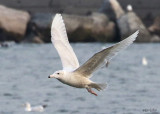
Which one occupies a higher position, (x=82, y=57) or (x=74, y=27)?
(x=74, y=27)

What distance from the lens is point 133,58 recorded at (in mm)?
34375

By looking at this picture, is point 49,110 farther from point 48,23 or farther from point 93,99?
point 48,23

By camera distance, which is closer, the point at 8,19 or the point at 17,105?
the point at 17,105

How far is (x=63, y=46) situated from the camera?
14.1m

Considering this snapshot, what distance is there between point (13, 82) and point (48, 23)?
15820mm

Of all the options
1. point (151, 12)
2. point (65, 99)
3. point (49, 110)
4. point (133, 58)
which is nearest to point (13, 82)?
point (65, 99)

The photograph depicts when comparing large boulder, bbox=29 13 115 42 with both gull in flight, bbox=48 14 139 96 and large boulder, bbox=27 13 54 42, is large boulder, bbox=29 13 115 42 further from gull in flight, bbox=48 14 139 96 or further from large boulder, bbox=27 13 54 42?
gull in flight, bbox=48 14 139 96

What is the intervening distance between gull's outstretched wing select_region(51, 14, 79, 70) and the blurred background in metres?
0.36

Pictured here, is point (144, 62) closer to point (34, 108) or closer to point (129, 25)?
point (129, 25)

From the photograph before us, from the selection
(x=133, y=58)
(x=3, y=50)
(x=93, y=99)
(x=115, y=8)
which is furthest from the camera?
(x=115, y=8)

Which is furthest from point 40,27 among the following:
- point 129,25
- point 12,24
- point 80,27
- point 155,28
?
point 155,28

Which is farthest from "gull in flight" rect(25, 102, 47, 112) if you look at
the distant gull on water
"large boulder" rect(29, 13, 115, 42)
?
A: "large boulder" rect(29, 13, 115, 42)

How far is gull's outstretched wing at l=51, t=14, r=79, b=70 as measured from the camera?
544 inches

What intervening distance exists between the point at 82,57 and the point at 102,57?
21.0 m
